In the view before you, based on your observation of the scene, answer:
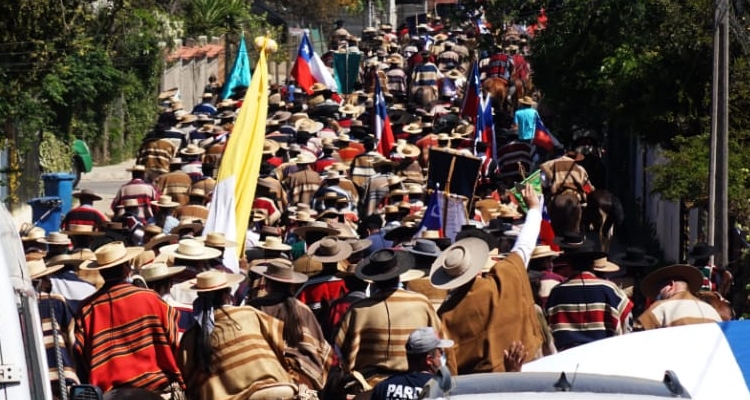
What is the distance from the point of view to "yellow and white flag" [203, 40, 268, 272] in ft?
45.9

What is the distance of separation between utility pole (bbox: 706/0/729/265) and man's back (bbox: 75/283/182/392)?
652 cm

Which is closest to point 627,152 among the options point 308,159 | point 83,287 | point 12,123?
point 308,159

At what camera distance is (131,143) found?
3566cm

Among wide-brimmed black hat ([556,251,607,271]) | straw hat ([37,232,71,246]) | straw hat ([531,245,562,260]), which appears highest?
wide-brimmed black hat ([556,251,607,271])

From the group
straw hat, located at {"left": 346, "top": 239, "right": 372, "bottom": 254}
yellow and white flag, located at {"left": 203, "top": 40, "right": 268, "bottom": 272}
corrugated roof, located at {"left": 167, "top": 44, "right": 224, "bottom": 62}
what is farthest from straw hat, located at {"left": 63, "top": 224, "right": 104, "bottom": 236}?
corrugated roof, located at {"left": 167, "top": 44, "right": 224, "bottom": 62}

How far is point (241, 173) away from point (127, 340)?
18.2 ft

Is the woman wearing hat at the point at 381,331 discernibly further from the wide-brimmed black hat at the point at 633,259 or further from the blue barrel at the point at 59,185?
the blue barrel at the point at 59,185

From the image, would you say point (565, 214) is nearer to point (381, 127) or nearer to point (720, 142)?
point (720, 142)

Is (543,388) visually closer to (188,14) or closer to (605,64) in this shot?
(605,64)

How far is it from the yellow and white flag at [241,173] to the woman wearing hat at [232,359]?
3.70 m

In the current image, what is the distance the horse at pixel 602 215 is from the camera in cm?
1978

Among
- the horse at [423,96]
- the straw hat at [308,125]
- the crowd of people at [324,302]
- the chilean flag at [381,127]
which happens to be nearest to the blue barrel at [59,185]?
the straw hat at [308,125]

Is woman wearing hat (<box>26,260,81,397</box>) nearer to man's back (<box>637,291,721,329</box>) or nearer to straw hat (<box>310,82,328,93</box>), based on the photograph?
man's back (<box>637,291,721,329</box>)

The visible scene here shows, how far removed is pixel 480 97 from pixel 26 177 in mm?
7689
